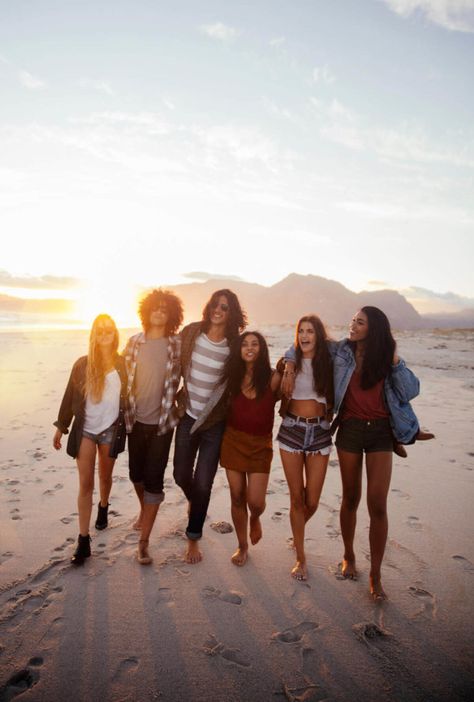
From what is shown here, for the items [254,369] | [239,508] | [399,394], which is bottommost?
[239,508]

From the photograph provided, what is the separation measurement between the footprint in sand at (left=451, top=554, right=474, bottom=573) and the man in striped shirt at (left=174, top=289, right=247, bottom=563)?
2603 millimetres

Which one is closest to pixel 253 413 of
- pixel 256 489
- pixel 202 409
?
pixel 202 409

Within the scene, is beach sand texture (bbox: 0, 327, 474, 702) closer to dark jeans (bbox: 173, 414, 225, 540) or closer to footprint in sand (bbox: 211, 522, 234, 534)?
footprint in sand (bbox: 211, 522, 234, 534)

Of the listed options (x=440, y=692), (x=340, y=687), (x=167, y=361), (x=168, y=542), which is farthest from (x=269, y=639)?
(x=167, y=361)

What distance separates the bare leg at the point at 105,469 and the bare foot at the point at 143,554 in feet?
2.35

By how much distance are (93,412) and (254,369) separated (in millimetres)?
1648

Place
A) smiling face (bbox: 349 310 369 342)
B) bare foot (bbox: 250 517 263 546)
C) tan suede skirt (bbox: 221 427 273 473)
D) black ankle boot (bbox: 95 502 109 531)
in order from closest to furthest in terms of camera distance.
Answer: smiling face (bbox: 349 310 369 342), tan suede skirt (bbox: 221 427 273 473), bare foot (bbox: 250 517 263 546), black ankle boot (bbox: 95 502 109 531)

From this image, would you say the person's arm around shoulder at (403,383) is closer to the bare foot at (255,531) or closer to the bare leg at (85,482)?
the bare foot at (255,531)

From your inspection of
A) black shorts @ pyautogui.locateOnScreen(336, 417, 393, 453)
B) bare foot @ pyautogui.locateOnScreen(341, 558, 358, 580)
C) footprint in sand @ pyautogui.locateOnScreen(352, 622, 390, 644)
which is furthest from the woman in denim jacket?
footprint in sand @ pyautogui.locateOnScreen(352, 622, 390, 644)

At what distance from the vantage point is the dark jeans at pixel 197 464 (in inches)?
155

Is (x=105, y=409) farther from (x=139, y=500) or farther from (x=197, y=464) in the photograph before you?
(x=139, y=500)

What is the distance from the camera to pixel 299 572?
3734 millimetres

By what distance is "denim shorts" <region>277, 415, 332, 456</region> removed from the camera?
12.0 ft

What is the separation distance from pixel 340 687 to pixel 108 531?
2738mm
